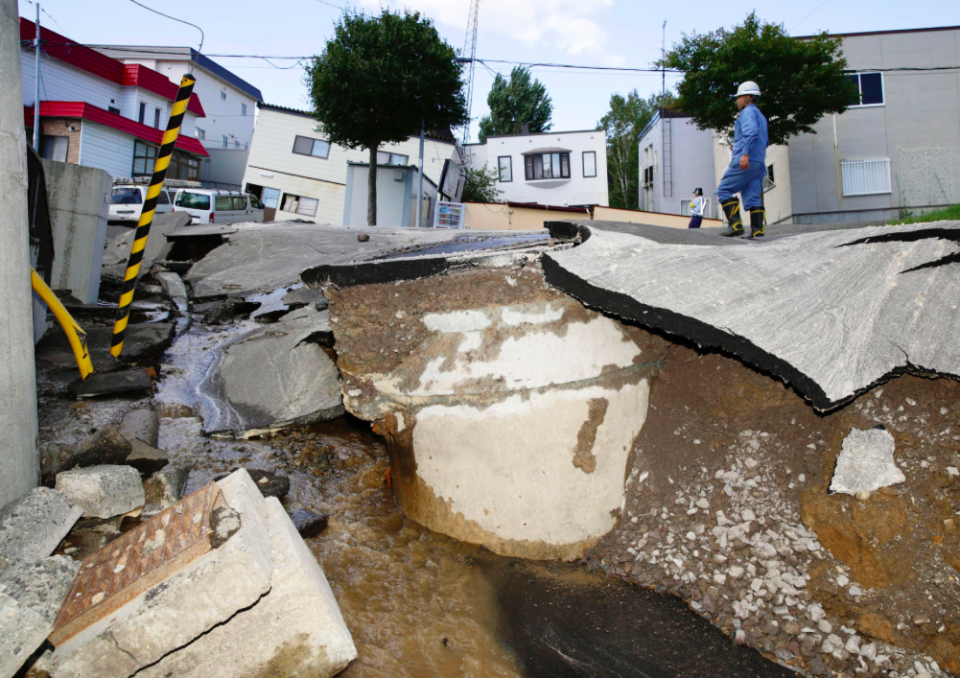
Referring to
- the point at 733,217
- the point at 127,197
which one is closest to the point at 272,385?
the point at 733,217

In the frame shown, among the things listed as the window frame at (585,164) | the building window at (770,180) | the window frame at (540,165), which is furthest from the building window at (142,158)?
the building window at (770,180)

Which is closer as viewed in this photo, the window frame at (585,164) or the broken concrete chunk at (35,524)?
the broken concrete chunk at (35,524)

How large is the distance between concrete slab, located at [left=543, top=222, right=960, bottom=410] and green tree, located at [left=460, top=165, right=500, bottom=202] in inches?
1145

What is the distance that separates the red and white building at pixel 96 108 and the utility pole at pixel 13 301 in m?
22.2

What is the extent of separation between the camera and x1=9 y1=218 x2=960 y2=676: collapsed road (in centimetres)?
234

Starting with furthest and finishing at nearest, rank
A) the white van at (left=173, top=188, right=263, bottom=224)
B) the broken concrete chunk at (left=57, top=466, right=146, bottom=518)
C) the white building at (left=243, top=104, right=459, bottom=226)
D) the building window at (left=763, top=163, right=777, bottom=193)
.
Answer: the white building at (left=243, top=104, right=459, bottom=226) < the building window at (left=763, top=163, right=777, bottom=193) < the white van at (left=173, top=188, right=263, bottom=224) < the broken concrete chunk at (left=57, top=466, right=146, bottom=518)

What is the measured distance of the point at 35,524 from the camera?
2.31m

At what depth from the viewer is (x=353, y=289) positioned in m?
3.20

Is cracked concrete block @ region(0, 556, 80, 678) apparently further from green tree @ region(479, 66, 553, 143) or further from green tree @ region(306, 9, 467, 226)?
green tree @ region(479, 66, 553, 143)

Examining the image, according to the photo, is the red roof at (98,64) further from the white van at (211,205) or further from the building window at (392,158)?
the white van at (211,205)

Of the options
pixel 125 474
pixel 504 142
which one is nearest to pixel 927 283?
pixel 125 474

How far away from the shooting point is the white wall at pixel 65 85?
2253 cm

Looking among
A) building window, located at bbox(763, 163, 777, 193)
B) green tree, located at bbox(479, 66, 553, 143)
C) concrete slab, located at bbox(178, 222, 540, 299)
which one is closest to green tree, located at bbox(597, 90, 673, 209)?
green tree, located at bbox(479, 66, 553, 143)

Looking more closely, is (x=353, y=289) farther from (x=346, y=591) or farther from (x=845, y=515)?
(x=845, y=515)
